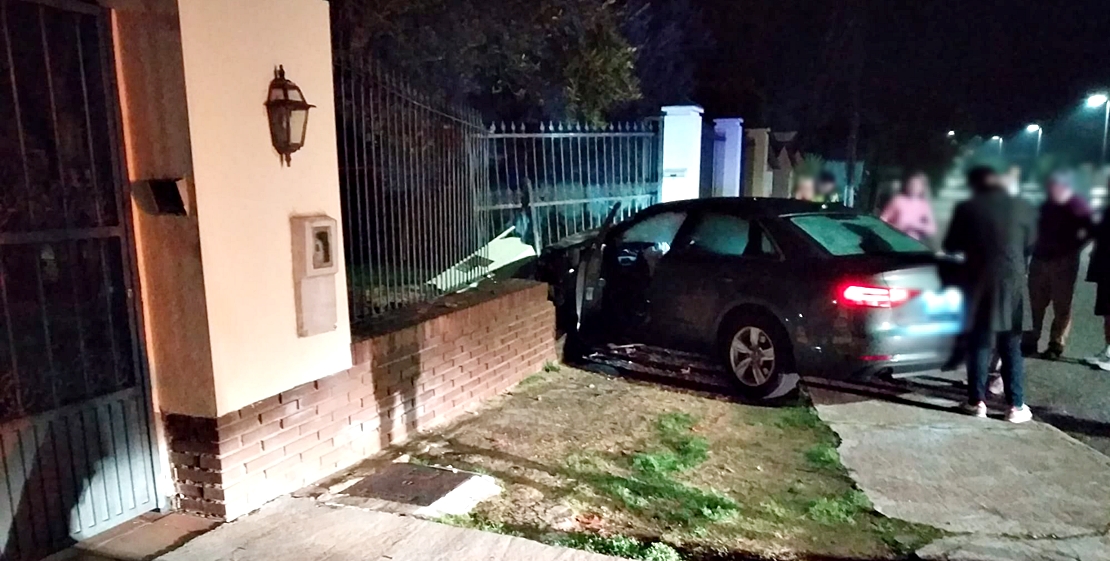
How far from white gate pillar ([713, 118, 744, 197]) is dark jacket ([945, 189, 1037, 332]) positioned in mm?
12497

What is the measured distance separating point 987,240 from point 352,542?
3.17 meters

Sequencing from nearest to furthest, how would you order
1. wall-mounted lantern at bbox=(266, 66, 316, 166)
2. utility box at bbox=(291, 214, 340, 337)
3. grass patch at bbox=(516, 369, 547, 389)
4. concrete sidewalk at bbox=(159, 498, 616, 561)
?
concrete sidewalk at bbox=(159, 498, 616, 561)
wall-mounted lantern at bbox=(266, 66, 316, 166)
utility box at bbox=(291, 214, 340, 337)
grass patch at bbox=(516, 369, 547, 389)

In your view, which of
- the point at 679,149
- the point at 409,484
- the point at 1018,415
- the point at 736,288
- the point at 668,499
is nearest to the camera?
the point at 668,499

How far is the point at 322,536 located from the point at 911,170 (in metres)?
3.24

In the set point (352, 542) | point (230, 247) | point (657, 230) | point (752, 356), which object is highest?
point (230, 247)

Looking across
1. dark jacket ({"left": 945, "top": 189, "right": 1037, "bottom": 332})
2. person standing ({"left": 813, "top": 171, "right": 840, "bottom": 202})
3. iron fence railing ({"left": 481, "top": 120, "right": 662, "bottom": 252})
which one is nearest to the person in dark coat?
dark jacket ({"left": 945, "top": 189, "right": 1037, "bottom": 332})

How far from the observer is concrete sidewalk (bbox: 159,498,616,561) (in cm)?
342

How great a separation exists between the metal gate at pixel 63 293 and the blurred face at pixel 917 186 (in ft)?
11.1

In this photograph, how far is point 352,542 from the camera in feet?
11.7

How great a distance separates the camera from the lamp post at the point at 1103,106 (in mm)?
935

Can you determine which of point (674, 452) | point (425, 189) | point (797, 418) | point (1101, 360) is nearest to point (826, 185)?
point (674, 452)

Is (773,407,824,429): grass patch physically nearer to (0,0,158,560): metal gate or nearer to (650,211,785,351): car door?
(650,211,785,351): car door

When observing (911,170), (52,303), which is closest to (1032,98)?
(911,170)

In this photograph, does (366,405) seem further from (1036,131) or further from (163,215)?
(1036,131)
